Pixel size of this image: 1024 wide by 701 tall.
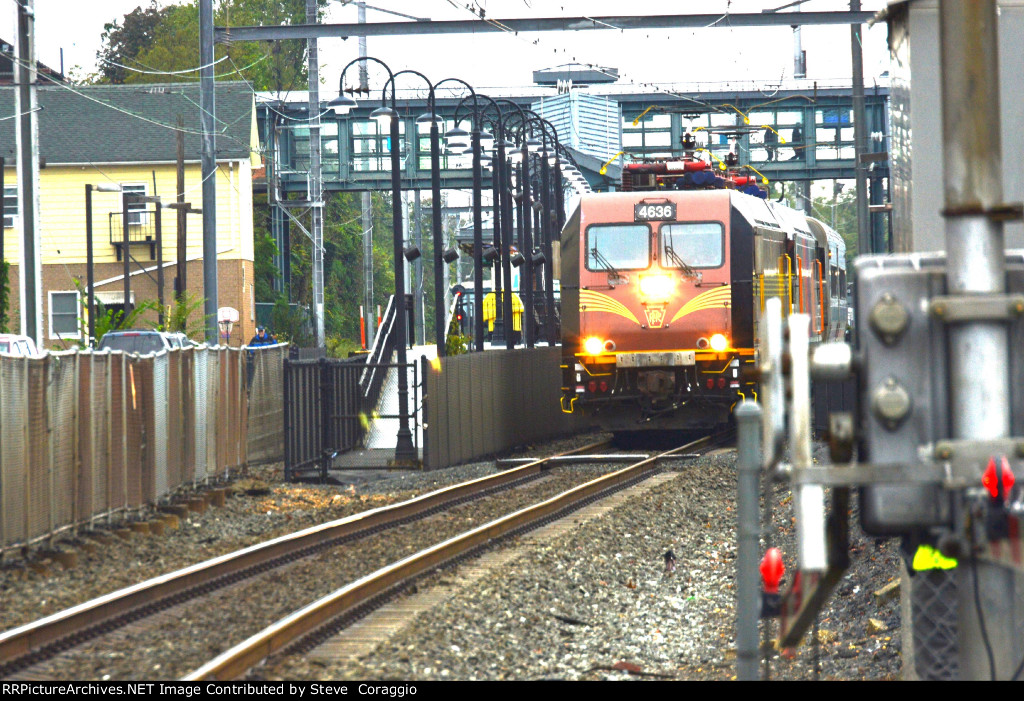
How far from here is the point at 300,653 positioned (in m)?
8.38

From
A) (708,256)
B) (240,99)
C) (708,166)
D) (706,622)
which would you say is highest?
(240,99)

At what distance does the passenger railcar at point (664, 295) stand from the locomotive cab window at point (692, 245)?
1 cm

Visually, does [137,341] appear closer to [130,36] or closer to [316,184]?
[316,184]

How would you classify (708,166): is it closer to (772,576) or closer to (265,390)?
(265,390)

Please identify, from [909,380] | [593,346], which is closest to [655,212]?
[593,346]

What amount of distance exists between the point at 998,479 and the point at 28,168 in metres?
23.5

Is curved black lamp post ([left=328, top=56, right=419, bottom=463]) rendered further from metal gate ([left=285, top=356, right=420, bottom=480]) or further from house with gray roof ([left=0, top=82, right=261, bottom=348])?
house with gray roof ([left=0, top=82, right=261, bottom=348])

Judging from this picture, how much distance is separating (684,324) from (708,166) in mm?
3172

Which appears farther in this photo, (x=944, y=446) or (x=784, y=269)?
(x=784, y=269)

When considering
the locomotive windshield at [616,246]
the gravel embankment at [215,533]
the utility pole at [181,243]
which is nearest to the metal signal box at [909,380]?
the gravel embankment at [215,533]

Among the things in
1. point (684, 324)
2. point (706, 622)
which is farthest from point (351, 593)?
point (684, 324)

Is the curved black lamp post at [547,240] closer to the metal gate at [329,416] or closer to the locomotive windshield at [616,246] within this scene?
the metal gate at [329,416]

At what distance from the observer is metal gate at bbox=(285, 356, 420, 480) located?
20438 mm

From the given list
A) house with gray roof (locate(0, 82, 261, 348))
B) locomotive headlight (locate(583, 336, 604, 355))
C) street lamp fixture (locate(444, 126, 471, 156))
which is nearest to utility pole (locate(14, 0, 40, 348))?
street lamp fixture (locate(444, 126, 471, 156))
